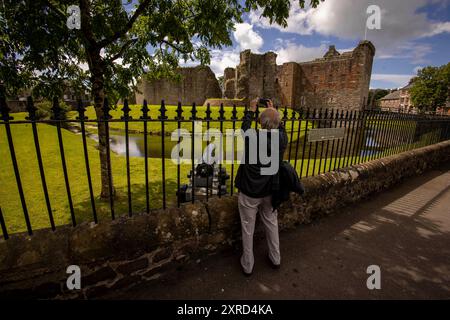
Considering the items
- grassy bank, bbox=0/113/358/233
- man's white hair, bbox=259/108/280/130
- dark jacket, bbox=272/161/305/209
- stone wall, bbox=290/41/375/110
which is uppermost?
stone wall, bbox=290/41/375/110

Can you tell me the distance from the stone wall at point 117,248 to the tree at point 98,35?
2749 millimetres

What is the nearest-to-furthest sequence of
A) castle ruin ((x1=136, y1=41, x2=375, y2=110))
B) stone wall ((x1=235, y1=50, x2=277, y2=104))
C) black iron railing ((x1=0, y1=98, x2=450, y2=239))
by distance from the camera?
black iron railing ((x1=0, y1=98, x2=450, y2=239)) < castle ruin ((x1=136, y1=41, x2=375, y2=110)) < stone wall ((x1=235, y1=50, x2=277, y2=104))

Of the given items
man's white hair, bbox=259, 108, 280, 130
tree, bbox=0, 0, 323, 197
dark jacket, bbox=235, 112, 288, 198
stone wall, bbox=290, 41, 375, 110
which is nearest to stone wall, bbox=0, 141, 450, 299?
dark jacket, bbox=235, 112, 288, 198

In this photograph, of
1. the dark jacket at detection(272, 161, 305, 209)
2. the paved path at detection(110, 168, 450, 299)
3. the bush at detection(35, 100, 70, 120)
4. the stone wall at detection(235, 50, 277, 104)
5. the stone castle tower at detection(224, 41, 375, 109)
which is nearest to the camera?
the paved path at detection(110, 168, 450, 299)

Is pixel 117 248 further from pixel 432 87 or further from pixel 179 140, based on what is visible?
pixel 432 87

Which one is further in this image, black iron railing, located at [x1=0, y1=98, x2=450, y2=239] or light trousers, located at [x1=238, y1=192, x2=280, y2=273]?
light trousers, located at [x1=238, y1=192, x2=280, y2=273]

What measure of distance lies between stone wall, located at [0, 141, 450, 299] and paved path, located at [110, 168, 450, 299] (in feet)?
0.69

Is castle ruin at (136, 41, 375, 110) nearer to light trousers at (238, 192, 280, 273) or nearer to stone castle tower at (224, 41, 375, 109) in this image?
stone castle tower at (224, 41, 375, 109)

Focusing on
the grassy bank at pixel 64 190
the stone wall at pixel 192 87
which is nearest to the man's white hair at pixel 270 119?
the grassy bank at pixel 64 190

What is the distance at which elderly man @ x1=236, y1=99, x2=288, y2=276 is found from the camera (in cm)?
265

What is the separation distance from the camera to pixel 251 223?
2811 millimetres

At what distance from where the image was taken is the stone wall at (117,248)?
208cm

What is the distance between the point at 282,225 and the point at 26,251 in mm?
3346

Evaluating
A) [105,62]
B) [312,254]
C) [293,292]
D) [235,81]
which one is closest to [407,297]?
[312,254]
